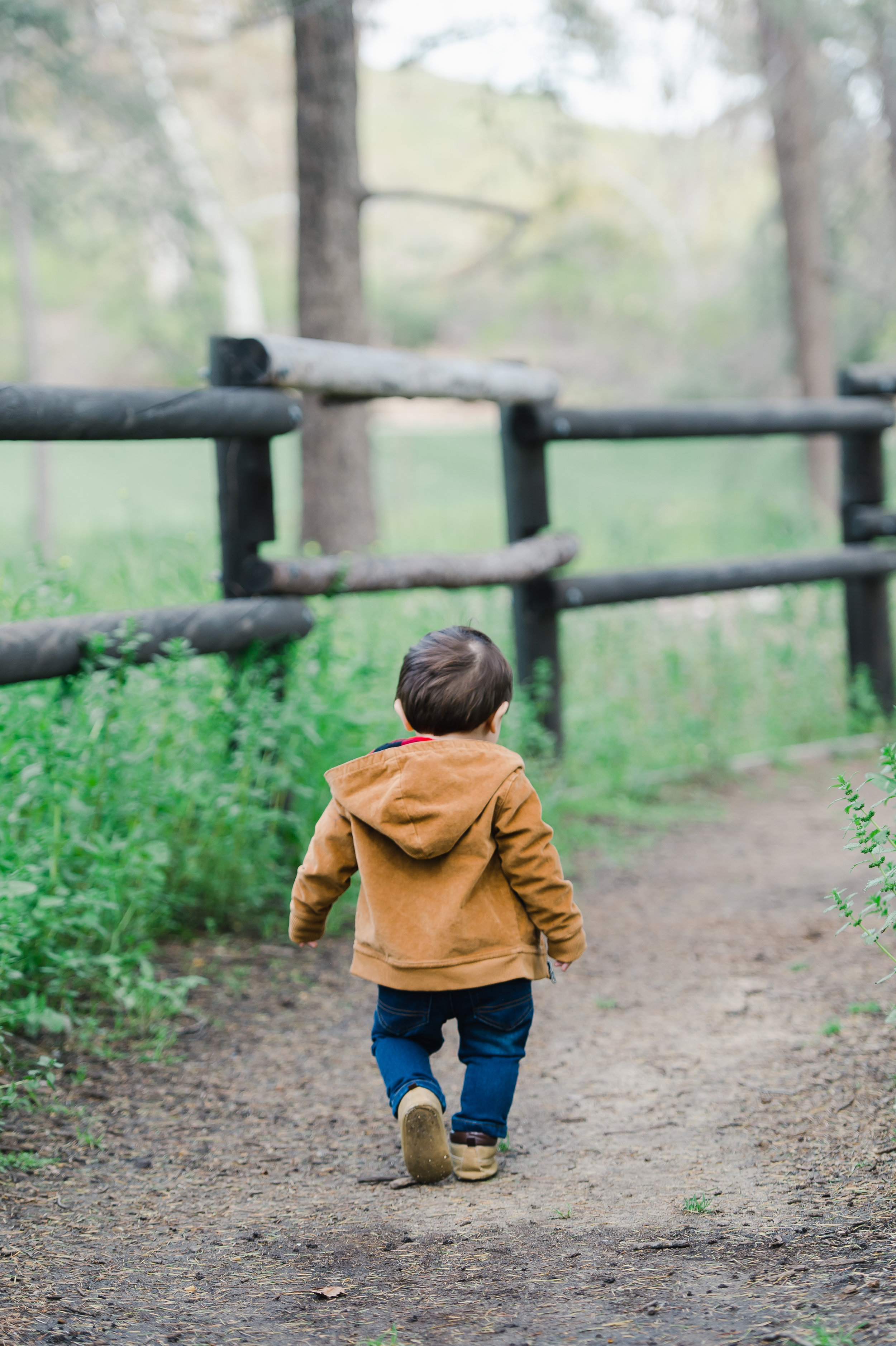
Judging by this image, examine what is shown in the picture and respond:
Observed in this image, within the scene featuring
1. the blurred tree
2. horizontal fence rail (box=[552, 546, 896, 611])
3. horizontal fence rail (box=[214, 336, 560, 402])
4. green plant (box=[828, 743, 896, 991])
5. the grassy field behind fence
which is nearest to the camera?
green plant (box=[828, 743, 896, 991])

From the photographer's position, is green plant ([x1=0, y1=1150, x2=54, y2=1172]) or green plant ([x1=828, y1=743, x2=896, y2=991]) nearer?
green plant ([x1=828, y1=743, x2=896, y2=991])

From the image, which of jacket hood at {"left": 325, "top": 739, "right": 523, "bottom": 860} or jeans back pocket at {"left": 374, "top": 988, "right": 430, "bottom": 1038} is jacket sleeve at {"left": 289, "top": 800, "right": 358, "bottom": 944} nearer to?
jacket hood at {"left": 325, "top": 739, "right": 523, "bottom": 860}

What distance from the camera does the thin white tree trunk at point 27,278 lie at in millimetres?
13961

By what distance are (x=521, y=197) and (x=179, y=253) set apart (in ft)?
102

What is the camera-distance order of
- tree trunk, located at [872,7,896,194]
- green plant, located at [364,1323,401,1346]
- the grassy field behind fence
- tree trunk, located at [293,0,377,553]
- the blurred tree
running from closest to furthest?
green plant, located at [364,1323,401,1346] → the grassy field behind fence → tree trunk, located at [293,0,377,553] → the blurred tree → tree trunk, located at [872,7,896,194]

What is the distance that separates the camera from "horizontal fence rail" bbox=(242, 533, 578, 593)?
3.69 meters

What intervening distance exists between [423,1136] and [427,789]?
633 millimetres

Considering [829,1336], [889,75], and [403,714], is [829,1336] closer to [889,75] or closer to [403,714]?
[403,714]

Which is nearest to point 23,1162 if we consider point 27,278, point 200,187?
point 27,278

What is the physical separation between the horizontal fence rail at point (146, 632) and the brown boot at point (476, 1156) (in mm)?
1496

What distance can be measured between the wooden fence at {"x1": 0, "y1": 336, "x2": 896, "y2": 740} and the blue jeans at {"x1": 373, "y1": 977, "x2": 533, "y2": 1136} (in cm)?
126

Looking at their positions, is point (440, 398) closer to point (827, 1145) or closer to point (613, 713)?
point (613, 713)

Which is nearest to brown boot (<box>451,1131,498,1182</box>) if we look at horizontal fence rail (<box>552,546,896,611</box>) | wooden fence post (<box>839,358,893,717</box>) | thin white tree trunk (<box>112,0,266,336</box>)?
thin white tree trunk (<box>112,0,266,336</box>)

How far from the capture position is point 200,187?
67.3 ft
